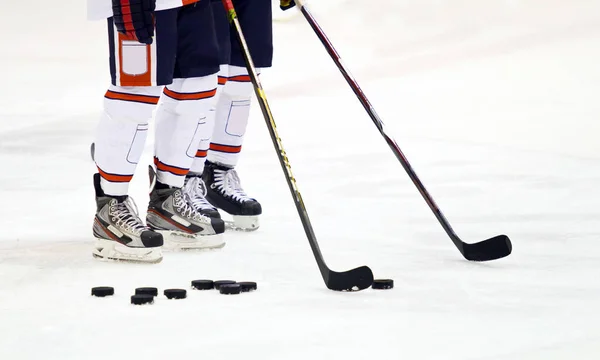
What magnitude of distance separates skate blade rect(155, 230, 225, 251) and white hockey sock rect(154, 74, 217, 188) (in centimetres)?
14

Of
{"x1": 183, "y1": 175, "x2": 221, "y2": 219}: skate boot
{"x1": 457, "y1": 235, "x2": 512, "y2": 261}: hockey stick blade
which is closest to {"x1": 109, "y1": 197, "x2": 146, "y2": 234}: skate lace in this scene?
{"x1": 183, "y1": 175, "x2": 221, "y2": 219}: skate boot

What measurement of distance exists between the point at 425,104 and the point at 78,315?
3673 mm

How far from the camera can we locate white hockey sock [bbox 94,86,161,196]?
9.00 ft

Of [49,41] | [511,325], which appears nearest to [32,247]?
[511,325]

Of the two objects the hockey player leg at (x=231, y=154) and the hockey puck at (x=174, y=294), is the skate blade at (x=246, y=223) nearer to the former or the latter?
the hockey player leg at (x=231, y=154)

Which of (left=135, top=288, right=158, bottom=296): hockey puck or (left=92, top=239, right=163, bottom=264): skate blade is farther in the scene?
(left=92, top=239, right=163, bottom=264): skate blade

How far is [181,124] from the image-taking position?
2922mm

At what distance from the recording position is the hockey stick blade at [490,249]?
A: 2701 millimetres

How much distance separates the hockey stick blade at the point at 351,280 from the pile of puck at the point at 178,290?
0.58 ft

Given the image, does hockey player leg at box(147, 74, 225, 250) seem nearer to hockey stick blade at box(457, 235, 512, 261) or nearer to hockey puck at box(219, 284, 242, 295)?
hockey puck at box(219, 284, 242, 295)

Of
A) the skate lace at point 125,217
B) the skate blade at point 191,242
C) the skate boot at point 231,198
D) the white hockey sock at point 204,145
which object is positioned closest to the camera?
the skate lace at point 125,217

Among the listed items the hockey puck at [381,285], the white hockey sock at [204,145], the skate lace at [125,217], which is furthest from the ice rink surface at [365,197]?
the white hockey sock at [204,145]

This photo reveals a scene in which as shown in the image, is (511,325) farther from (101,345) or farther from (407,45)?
(407,45)

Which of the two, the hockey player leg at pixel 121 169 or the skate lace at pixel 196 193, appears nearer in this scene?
the hockey player leg at pixel 121 169
